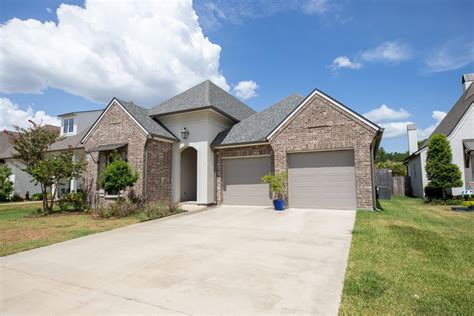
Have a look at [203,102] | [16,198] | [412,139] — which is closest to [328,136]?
[203,102]

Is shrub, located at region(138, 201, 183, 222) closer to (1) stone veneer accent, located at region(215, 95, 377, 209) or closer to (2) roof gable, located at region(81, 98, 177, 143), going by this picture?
(2) roof gable, located at region(81, 98, 177, 143)

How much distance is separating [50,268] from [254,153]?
34.7 ft

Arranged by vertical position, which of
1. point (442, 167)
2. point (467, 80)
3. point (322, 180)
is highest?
point (467, 80)

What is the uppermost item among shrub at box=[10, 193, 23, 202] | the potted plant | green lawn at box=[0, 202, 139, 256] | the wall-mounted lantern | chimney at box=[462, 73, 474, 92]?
chimney at box=[462, 73, 474, 92]

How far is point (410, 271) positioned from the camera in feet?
14.1

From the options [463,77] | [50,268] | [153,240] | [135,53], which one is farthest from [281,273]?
[463,77]

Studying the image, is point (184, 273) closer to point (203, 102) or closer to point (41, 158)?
point (203, 102)

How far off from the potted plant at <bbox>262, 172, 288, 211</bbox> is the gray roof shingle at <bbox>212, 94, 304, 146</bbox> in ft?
7.48

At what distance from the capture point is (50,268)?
188 inches

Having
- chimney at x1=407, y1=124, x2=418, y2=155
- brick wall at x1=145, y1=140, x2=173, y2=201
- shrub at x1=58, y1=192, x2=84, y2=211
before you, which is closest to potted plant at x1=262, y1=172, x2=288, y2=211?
brick wall at x1=145, y1=140, x2=173, y2=201

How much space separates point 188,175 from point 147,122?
4462mm

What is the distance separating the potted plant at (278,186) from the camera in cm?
1182

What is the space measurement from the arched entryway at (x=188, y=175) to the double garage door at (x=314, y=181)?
166 inches

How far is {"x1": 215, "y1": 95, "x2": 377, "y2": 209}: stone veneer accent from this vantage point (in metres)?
11.0
